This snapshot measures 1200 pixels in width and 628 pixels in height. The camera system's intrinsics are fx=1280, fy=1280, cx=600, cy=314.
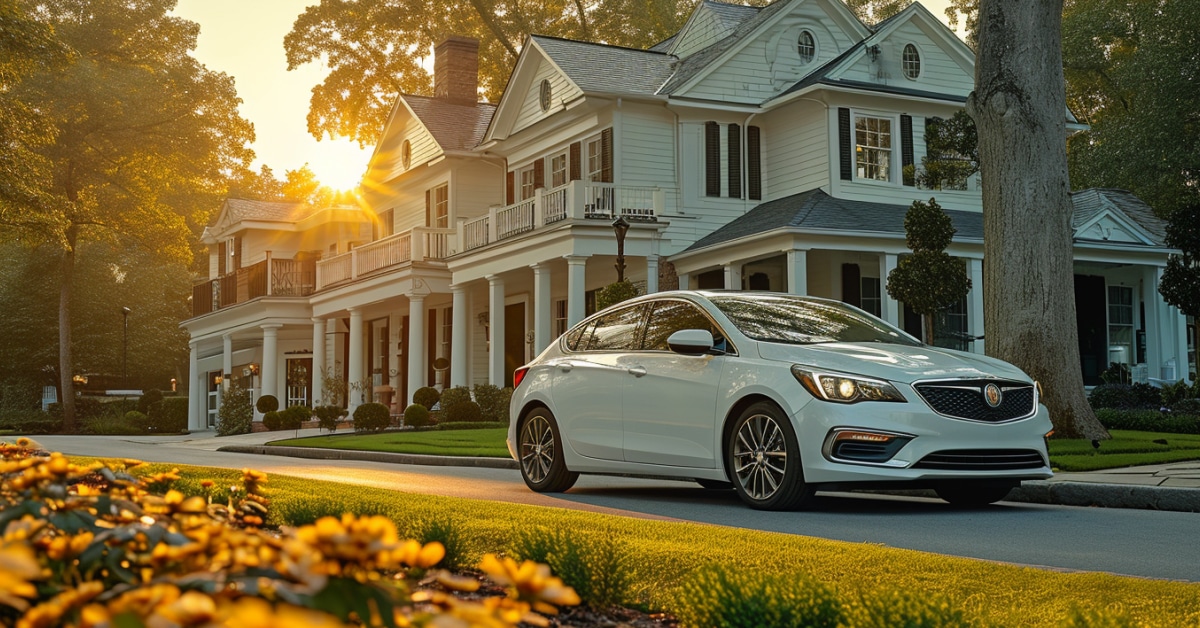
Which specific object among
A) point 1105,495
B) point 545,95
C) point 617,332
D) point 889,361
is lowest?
point 1105,495

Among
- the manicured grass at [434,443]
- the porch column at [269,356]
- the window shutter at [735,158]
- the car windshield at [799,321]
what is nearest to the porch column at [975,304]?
the window shutter at [735,158]

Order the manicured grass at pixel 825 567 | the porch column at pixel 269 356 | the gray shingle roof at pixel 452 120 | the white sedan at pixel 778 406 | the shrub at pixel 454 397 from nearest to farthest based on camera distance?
the manicured grass at pixel 825 567 < the white sedan at pixel 778 406 < the shrub at pixel 454 397 < the gray shingle roof at pixel 452 120 < the porch column at pixel 269 356

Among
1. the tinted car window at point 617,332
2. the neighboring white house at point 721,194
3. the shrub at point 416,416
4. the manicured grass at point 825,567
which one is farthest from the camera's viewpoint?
the shrub at point 416,416

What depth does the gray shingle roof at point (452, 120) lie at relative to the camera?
118 ft

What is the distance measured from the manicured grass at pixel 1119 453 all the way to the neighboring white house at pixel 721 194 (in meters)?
9.67

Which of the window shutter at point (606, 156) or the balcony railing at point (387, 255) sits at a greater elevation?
the window shutter at point (606, 156)

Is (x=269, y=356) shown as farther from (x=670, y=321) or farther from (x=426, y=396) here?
(x=670, y=321)

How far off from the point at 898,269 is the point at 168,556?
20593 millimetres

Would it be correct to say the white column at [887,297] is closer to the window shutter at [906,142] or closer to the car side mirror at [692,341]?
the window shutter at [906,142]

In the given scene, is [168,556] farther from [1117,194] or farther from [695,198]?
[1117,194]

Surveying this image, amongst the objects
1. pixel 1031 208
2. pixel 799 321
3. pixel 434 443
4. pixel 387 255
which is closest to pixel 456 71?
pixel 387 255

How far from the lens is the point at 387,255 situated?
35.5 meters

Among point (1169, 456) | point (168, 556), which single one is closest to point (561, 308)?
point (1169, 456)

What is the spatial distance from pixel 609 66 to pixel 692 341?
21.9m
